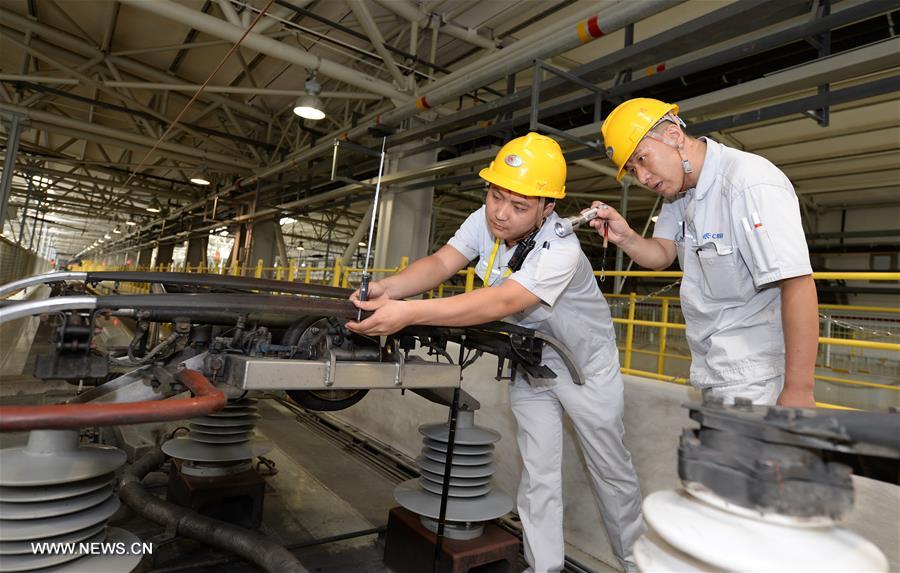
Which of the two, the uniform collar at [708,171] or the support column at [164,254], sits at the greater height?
the support column at [164,254]

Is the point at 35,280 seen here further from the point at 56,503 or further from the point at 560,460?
the point at 560,460

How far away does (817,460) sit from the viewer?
0.77 metres

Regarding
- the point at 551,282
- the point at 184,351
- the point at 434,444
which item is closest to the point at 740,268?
the point at 551,282

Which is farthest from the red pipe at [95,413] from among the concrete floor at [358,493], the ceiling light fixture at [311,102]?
the ceiling light fixture at [311,102]

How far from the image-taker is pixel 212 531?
6.95 ft

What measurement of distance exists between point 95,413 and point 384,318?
0.78 metres

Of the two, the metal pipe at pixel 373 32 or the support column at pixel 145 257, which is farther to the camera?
the support column at pixel 145 257

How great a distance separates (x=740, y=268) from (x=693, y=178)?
1.28 feet

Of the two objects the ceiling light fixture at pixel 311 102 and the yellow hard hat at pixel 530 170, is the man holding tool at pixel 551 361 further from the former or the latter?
the ceiling light fixture at pixel 311 102

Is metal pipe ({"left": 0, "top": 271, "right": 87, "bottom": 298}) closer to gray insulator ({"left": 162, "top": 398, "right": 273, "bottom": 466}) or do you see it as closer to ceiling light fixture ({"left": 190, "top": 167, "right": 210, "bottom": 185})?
gray insulator ({"left": 162, "top": 398, "right": 273, "bottom": 466})

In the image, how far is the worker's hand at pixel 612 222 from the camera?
2.12 meters

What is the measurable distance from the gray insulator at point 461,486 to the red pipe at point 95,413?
1.36 metres

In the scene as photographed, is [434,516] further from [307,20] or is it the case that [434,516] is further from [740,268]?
[307,20]

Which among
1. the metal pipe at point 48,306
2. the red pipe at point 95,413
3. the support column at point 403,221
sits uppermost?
the support column at point 403,221
